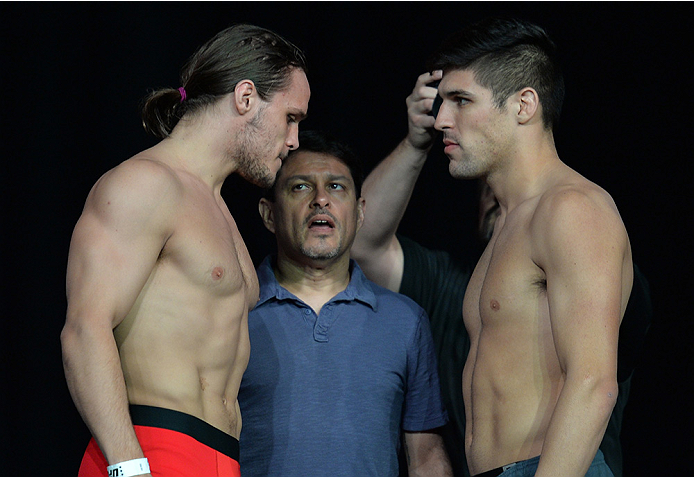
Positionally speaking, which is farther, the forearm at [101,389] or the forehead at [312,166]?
the forehead at [312,166]

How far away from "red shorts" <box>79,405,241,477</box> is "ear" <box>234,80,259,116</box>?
27.9 inches

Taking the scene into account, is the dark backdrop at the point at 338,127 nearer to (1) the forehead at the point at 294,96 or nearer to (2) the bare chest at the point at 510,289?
(1) the forehead at the point at 294,96

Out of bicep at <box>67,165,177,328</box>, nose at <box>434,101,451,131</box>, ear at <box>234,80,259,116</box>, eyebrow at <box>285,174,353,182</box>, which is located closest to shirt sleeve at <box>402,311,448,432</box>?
eyebrow at <box>285,174,353,182</box>

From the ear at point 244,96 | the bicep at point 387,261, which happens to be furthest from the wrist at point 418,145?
the ear at point 244,96

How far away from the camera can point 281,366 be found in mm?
2164

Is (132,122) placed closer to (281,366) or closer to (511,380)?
(281,366)

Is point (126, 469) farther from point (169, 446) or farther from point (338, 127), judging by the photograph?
point (338, 127)

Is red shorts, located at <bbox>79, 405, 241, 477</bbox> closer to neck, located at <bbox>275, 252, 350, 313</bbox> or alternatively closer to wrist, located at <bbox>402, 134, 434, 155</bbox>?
neck, located at <bbox>275, 252, 350, 313</bbox>

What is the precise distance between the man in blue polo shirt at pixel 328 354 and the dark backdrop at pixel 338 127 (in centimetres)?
57

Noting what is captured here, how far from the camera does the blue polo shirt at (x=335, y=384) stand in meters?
2.11

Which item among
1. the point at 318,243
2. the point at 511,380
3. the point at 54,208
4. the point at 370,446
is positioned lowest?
the point at 370,446

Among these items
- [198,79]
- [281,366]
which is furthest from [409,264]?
[198,79]

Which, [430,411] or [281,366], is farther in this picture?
[430,411]

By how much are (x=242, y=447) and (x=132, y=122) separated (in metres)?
1.25
